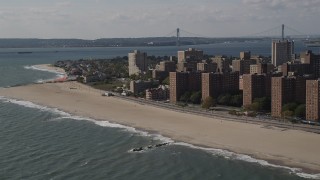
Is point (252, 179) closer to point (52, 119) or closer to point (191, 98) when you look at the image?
point (52, 119)

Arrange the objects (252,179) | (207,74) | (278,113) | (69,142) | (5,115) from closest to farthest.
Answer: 1. (252,179)
2. (69,142)
3. (278,113)
4. (5,115)
5. (207,74)

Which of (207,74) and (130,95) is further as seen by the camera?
(130,95)

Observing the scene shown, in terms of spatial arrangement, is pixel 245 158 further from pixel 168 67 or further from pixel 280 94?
pixel 168 67

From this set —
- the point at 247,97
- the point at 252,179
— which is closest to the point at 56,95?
the point at 247,97

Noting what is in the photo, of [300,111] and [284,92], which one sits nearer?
[300,111]

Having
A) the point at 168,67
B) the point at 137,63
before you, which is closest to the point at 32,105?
the point at 168,67

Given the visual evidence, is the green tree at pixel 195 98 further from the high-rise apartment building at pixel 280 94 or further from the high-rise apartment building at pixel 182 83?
the high-rise apartment building at pixel 280 94
